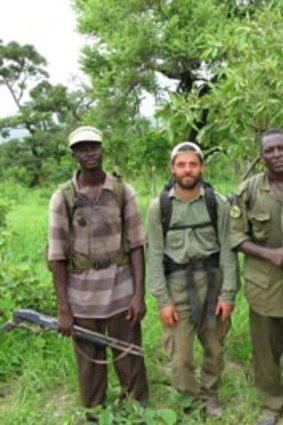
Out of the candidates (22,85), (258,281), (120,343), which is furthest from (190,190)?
(22,85)

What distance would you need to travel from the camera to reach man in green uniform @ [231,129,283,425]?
315 cm

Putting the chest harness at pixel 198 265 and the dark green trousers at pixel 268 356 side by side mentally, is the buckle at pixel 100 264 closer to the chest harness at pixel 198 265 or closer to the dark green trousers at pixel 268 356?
the chest harness at pixel 198 265

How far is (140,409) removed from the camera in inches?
139

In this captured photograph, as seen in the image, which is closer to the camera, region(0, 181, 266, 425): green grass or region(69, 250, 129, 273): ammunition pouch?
region(69, 250, 129, 273): ammunition pouch

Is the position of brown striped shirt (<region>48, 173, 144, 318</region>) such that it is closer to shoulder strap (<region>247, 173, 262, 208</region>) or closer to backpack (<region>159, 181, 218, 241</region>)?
backpack (<region>159, 181, 218, 241</region>)

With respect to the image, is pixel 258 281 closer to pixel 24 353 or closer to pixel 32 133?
pixel 24 353

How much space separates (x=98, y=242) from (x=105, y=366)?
727 mm

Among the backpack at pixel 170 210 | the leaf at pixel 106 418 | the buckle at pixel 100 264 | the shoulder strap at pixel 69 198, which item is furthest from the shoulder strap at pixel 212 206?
the leaf at pixel 106 418

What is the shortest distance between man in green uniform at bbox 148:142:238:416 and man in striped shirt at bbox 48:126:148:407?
0.37ft

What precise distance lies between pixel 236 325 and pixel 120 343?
5.02ft

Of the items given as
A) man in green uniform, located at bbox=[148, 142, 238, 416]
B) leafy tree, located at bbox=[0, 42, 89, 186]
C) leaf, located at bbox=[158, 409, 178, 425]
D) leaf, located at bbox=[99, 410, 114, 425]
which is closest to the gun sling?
man in green uniform, located at bbox=[148, 142, 238, 416]

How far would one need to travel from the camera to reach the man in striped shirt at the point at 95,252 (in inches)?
128

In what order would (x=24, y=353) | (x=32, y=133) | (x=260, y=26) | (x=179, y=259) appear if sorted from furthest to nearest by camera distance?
1. (x=32, y=133)
2. (x=24, y=353)
3. (x=260, y=26)
4. (x=179, y=259)

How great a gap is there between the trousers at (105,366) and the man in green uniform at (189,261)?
223 mm
